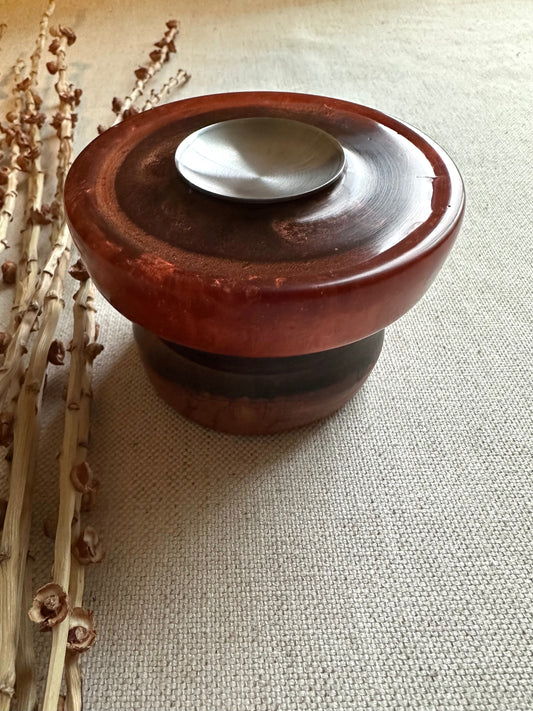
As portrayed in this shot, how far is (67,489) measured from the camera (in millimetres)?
788

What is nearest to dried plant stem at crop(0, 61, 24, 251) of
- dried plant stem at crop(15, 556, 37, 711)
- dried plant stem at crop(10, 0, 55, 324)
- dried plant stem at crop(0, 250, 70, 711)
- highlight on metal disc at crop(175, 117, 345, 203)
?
dried plant stem at crop(10, 0, 55, 324)

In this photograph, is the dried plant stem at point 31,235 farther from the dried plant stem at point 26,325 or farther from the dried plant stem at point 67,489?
the dried plant stem at point 67,489

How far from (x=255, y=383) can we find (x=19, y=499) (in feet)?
1.13

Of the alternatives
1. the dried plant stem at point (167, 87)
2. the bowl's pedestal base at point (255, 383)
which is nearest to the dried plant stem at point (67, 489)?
the bowl's pedestal base at point (255, 383)

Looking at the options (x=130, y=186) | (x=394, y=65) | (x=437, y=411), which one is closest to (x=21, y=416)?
(x=130, y=186)

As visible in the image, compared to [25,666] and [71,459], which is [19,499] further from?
[25,666]

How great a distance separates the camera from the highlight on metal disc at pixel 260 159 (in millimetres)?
820

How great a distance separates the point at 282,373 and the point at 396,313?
188mm

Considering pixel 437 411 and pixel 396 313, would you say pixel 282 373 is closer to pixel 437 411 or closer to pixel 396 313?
pixel 396 313

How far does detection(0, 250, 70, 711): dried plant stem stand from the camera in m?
0.64

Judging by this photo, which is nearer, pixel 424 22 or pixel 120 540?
pixel 120 540

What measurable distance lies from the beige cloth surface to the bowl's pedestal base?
0.05m

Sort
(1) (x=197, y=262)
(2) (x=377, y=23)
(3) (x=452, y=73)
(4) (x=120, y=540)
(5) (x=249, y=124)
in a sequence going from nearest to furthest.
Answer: (1) (x=197, y=262)
(4) (x=120, y=540)
(5) (x=249, y=124)
(3) (x=452, y=73)
(2) (x=377, y=23)

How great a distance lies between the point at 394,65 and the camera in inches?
84.7
